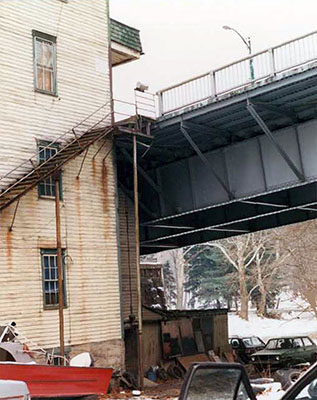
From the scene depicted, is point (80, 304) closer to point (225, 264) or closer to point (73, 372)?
point (73, 372)

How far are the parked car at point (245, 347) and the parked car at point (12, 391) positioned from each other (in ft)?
90.1

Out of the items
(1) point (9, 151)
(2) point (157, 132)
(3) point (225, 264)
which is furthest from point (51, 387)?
(3) point (225, 264)

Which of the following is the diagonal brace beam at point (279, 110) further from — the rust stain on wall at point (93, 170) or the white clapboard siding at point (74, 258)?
the rust stain on wall at point (93, 170)

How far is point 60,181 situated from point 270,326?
154 feet

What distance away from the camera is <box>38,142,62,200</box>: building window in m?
22.9

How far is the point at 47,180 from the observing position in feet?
76.3

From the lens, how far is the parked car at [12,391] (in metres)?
6.71

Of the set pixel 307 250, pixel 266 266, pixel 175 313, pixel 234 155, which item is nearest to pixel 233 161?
pixel 234 155

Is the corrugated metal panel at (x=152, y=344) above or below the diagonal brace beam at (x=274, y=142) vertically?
below

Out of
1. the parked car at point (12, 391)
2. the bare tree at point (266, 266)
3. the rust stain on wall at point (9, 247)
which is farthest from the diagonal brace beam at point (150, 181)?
the bare tree at point (266, 266)

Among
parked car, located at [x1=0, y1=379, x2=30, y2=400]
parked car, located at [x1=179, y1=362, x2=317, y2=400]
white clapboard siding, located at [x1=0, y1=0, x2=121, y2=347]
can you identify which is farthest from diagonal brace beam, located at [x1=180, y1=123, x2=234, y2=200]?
parked car, located at [x1=179, y1=362, x2=317, y2=400]

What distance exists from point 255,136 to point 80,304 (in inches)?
369

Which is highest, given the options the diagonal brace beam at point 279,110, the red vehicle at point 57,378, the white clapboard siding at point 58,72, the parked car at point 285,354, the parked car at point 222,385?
the white clapboard siding at point 58,72

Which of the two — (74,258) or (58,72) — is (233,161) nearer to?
(74,258)
